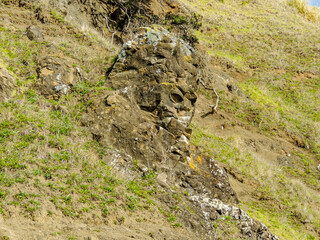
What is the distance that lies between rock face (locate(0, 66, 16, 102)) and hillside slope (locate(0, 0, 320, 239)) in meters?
0.04

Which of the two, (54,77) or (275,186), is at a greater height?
(54,77)

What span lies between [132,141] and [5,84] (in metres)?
3.70

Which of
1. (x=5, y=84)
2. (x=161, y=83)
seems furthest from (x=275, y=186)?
(x=5, y=84)

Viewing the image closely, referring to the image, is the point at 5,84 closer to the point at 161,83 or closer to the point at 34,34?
the point at 34,34

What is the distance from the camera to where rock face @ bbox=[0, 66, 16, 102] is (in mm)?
7339

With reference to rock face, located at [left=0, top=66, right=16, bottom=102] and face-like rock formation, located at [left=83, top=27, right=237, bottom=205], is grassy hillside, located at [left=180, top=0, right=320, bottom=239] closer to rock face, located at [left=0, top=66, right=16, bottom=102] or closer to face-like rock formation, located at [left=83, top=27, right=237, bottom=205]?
face-like rock formation, located at [left=83, top=27, right=237, bottom=205]

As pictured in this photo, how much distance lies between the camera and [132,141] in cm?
743

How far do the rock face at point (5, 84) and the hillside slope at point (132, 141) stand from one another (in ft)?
0.12

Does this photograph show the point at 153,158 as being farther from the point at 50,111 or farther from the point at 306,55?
the point at 306,55

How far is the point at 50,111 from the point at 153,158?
3089 mm

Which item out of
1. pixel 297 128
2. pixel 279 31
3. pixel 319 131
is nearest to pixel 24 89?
pixel 297 128

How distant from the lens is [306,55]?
25.0 meters

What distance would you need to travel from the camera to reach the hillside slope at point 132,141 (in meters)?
5.39

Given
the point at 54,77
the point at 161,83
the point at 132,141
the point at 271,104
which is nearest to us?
the point at 132,141
